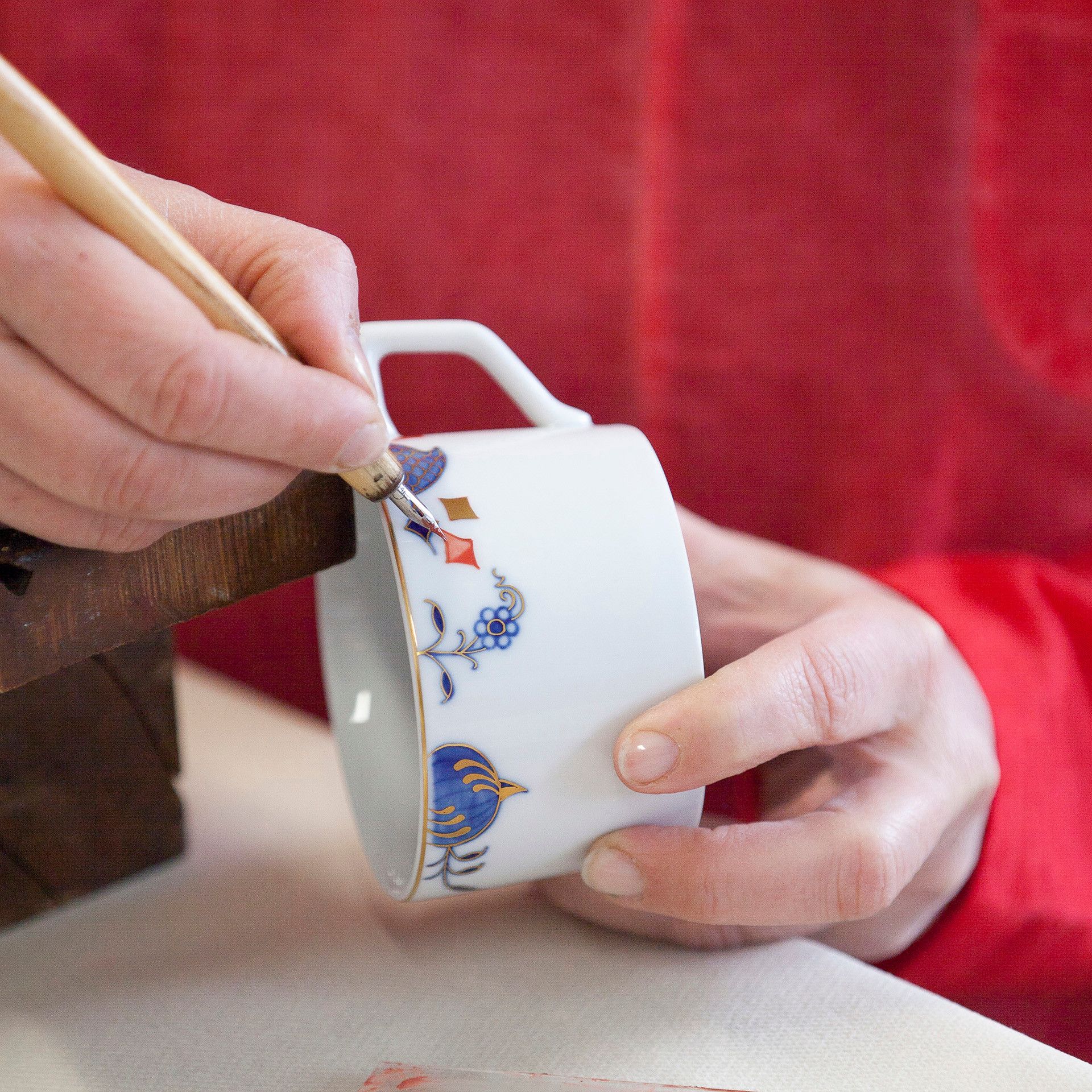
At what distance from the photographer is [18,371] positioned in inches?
8.1

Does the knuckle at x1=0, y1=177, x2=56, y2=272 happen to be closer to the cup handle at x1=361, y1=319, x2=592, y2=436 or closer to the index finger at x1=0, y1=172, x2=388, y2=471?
the index finger at x1=0, y1=172, x2=388, y2=471

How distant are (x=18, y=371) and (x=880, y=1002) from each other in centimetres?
28

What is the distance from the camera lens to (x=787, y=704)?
0.94 feet

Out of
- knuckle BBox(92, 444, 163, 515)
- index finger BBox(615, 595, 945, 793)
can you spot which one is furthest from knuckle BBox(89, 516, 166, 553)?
index finger BBox(615, 595, 945, 793)

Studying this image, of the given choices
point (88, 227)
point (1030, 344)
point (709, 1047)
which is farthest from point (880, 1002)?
point (1030, 344)

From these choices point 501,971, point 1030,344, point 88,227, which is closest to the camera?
point 88,227

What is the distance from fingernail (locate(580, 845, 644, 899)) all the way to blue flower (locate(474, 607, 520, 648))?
74 mm

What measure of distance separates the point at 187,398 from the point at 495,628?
10 centimetres

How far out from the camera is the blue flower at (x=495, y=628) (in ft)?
0.85

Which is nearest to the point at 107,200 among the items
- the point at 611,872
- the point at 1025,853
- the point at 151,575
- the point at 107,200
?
the point at 107,200

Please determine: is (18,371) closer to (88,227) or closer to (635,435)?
A: (88,227)

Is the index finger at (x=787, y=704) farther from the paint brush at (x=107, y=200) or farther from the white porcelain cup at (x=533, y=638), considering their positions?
the paint brush at (x=107, y=200)

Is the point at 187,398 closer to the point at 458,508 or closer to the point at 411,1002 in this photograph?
the point at 458,508

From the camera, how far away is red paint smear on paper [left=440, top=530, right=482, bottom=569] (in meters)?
0.26
